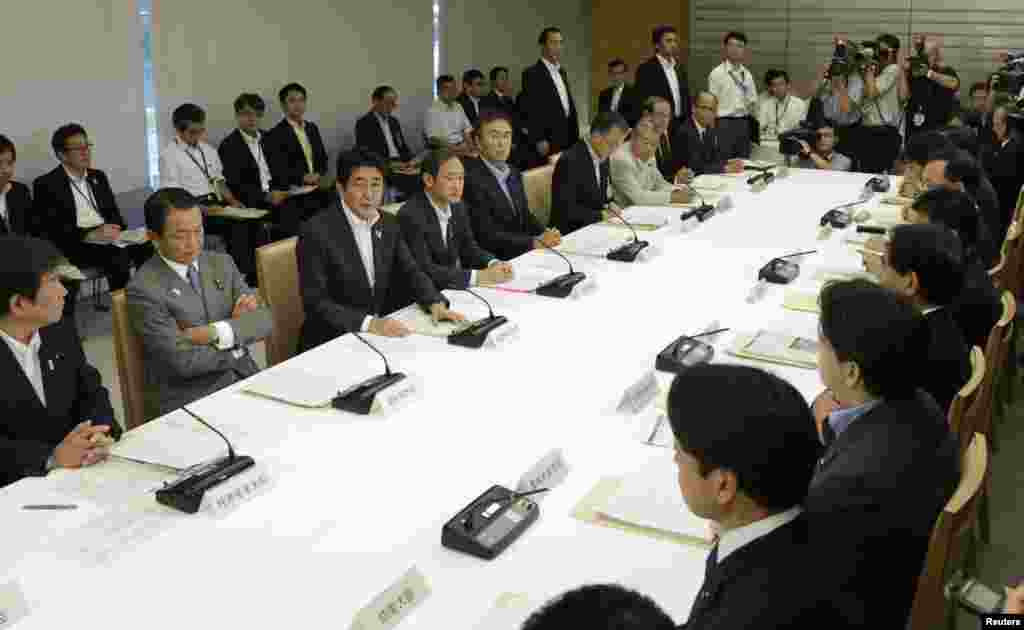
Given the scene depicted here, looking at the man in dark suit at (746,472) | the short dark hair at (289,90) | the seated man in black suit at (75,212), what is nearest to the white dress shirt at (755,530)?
the man in dark suit at (746,472)

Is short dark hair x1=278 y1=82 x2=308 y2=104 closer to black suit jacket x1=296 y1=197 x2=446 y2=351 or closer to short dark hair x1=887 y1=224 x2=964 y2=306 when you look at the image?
black suit jacket x1=296 y1=197 x2=446 y2=351

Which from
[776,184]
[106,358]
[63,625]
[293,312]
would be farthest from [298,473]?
[776,184]

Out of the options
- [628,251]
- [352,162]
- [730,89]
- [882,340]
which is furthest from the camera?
[730,89]

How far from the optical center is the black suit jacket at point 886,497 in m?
1.60

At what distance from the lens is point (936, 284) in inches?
96.3

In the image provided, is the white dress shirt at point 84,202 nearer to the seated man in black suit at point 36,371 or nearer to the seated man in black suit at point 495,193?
the seated man in black suit at point 495,193

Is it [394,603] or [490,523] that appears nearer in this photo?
[394,603]

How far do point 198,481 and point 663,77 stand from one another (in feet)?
21.0

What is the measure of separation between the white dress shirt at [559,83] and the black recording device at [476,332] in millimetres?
4880

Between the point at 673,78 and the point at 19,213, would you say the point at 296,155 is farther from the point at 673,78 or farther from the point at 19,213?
the point at 673,78

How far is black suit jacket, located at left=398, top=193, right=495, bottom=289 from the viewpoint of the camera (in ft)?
11.8

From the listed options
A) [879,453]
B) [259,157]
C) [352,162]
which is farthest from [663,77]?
[879,453]

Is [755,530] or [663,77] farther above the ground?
[663,77]

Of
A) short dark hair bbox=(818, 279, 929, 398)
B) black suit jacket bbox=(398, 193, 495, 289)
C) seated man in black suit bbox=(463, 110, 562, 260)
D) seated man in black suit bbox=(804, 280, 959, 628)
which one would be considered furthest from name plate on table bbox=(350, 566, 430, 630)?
seated man in black suit bbox=(463, 110, 562, 260)
